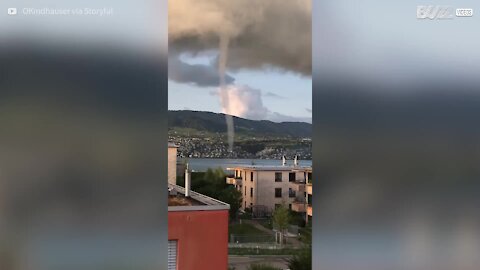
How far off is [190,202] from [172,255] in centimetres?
24

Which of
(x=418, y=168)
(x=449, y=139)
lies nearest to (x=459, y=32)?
(x=449, y=139)

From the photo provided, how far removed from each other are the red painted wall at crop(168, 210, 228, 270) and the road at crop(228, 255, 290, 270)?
0.03 meters

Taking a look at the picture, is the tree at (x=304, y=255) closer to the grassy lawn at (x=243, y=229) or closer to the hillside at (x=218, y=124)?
the grassy lawn at (x=243, y=229)

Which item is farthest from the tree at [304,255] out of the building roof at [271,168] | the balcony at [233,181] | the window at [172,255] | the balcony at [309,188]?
the window at [172,255]

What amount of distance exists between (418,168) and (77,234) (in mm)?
1488

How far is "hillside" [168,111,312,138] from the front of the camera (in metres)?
2.02

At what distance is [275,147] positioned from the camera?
2078mm

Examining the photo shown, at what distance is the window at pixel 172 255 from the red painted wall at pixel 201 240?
0.02m

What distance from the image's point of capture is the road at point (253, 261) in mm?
1976

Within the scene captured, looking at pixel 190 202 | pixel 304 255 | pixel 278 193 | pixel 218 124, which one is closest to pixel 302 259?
pixel 304 255

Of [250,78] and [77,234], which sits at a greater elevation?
[250,78]

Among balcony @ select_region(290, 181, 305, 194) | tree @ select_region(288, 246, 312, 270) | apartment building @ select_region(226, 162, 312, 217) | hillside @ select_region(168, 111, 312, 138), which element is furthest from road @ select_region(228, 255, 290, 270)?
hillside @ select_region(168, 111, 312, 138)

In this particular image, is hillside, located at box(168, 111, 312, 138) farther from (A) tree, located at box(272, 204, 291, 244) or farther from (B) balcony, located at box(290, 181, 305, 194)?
(A) tree, located at box(272, 204, 291, 244)

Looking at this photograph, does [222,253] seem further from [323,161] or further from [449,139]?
[449,139]
